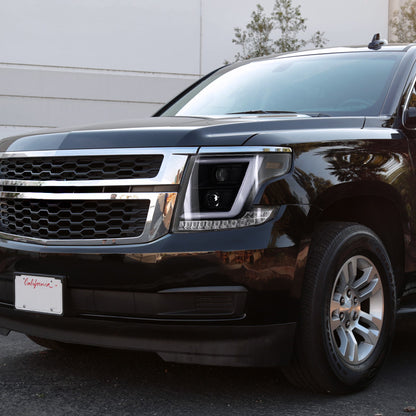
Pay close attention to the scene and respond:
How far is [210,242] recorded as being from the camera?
3285mm

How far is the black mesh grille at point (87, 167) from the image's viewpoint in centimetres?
343

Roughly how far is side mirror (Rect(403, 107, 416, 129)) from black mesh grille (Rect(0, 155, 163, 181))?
1599mm

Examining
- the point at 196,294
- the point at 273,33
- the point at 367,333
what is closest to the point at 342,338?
the point at 367,333

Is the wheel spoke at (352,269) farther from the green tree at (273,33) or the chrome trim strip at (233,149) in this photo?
the green tree at (273,33)

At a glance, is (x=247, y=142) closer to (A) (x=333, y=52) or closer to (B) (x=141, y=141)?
(B) (x=141, y=141)

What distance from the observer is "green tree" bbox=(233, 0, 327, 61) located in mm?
25531

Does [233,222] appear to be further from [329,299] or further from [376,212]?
[376,212]

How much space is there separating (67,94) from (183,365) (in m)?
23.8

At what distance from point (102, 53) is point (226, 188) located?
2452 centimetres

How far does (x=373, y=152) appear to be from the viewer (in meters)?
3.94

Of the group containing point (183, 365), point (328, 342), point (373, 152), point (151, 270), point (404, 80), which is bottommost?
point (183, 365)

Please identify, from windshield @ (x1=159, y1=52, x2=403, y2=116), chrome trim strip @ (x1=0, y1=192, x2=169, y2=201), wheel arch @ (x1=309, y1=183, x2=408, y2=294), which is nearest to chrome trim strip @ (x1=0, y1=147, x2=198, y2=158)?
chrome trim strip @ (x1=0, y1=192, x2=169, y2=201)

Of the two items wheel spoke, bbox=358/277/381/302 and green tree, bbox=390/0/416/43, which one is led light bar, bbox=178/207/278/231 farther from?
green tree, bbox=390/0/416/43

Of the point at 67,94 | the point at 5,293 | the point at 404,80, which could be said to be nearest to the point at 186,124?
the point at 5,293
